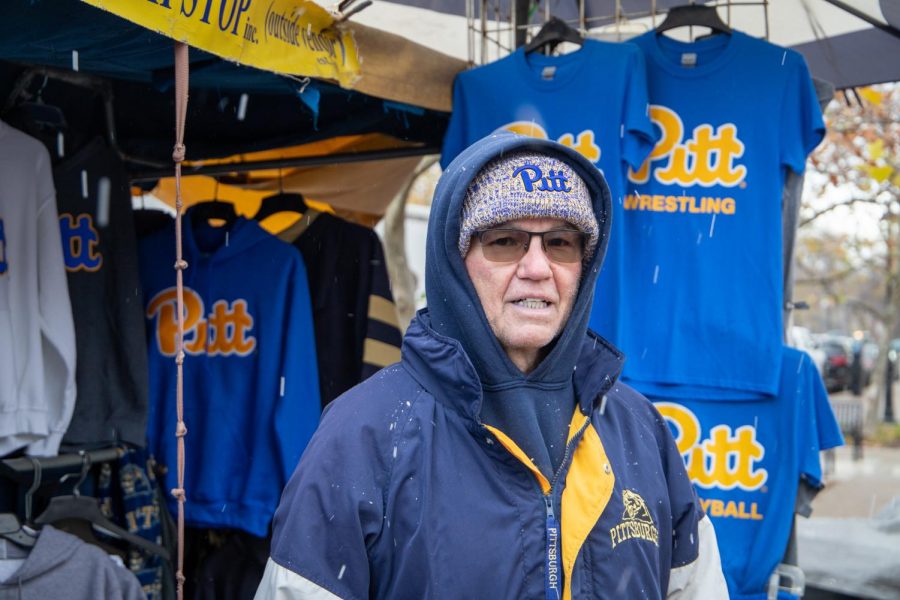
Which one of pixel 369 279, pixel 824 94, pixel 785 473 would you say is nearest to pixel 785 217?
pixel 824 94

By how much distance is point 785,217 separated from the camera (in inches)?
149

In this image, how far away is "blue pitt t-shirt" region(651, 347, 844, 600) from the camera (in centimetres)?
365

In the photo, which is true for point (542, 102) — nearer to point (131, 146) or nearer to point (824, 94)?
point (824, 94)

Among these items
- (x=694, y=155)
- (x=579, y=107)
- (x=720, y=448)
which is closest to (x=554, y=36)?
(x=579, y=107)

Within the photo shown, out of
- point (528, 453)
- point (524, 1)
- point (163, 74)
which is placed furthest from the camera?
point (524, 1)

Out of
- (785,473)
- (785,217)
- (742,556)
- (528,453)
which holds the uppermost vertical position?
(785,217)

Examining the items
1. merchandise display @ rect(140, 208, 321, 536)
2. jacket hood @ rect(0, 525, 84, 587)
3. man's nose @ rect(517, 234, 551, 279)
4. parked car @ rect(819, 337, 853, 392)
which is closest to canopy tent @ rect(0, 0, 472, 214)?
merchandise display @ rect(140, 208, 321, 536)

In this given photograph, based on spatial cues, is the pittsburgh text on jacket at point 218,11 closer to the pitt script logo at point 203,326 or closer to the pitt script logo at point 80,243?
the pitt script logo at point 80,243

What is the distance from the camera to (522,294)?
79.3 inches

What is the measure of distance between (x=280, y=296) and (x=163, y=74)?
1.15 m

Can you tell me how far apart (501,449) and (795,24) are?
154 inches

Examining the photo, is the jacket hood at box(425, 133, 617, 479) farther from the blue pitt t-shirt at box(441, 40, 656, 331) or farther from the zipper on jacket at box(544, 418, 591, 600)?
the blue pitt t-shirt at box(441, 40, 656, 331)

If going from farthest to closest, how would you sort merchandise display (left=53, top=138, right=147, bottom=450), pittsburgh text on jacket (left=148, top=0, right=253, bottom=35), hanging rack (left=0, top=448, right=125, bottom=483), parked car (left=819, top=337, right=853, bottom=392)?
1. parked car (left=819, top=337, right=853, bottom=392)
2. merchandise display (left=53, top=138, right=147, bottom=450)
3. hanging rack (left=0, top=448, right=125, bottom=483)
4. pittsburgh text on jacket (left=148, top=0, right=253, bottom=35)

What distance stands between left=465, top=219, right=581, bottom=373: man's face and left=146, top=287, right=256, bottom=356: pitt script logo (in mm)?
2036
